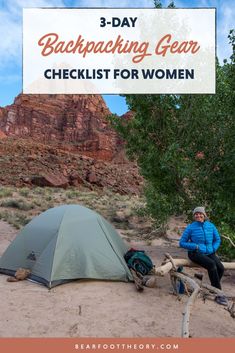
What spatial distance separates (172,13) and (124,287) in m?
7.53

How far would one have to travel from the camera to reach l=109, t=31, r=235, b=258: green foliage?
9.26 metres

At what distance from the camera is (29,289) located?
23.5 ft

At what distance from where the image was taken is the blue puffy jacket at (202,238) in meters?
7.17

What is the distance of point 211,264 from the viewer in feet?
22.9

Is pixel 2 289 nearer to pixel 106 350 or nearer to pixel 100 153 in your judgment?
pixel 106 350

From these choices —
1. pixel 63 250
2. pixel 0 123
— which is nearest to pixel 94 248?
pixel 63 250

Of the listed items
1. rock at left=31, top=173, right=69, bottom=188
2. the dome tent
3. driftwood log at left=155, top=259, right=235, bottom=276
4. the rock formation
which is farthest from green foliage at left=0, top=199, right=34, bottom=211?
driftwood log at left=155, top=259, right=235, bottom=276

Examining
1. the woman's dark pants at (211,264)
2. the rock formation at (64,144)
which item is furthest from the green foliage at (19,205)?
the woman's dark pants at (211,264)

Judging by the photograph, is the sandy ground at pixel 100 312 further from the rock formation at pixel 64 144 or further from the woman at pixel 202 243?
the rock formation at pixel 64 144

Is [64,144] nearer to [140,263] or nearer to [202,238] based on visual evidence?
[140,263]

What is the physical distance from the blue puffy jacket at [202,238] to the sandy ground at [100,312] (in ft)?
3.24

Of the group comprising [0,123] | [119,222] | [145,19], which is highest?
[0,123]

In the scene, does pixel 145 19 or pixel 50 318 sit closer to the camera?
pixel 50 318

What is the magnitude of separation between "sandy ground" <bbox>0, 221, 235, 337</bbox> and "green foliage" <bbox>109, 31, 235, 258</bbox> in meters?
2.79
